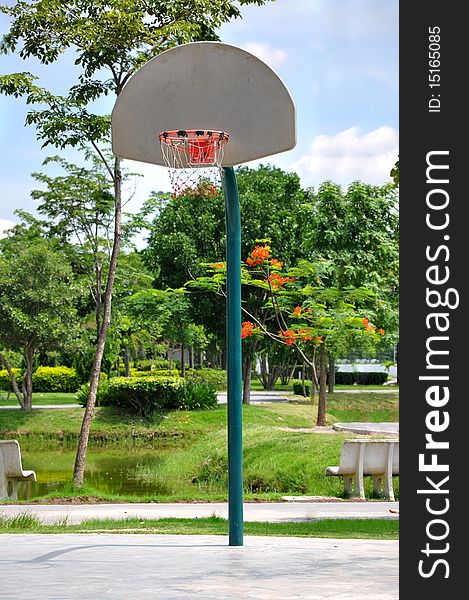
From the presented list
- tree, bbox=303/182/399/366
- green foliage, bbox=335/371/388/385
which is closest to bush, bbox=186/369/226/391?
tree, bbox=303/182/399/366

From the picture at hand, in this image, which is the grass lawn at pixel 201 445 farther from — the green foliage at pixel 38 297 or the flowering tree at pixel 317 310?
the green foliage at pixel 38 297

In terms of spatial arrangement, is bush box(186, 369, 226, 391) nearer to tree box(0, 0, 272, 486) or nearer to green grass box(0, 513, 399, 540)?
tree box(0, 0, 272, 486)

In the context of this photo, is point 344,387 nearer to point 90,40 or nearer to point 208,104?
point 90,40

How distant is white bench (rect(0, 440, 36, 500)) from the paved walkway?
0.78 metres

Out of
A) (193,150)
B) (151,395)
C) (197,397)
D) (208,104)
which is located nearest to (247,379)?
(197,397)

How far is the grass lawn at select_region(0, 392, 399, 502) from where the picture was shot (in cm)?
1470

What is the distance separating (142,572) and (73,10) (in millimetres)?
11244

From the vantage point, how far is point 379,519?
10023mm

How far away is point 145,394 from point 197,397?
1597mm

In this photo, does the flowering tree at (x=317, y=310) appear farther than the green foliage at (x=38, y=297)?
No

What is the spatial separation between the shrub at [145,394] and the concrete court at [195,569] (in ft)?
61.6

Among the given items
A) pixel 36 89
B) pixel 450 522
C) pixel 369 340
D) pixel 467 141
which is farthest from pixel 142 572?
pixel 369 340

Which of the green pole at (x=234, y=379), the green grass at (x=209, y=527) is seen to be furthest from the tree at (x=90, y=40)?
the green pole at (x=234, y=379)

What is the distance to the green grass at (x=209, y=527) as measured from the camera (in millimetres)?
8812
